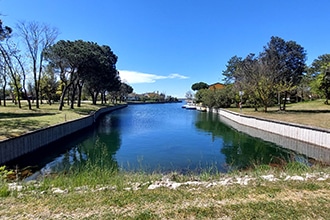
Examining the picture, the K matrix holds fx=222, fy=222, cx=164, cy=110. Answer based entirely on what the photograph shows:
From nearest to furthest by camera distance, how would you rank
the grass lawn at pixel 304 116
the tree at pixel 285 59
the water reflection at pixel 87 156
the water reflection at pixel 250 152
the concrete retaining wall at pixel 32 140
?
1. the water reflection at pixel 87 156
2. the concrete retaining wall at pixel 32 140
3. the water reflection at pixel 250 152
4. the grass lawn at pixel 304 116
5. the tree at pixel 285 59

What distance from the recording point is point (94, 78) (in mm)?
32094

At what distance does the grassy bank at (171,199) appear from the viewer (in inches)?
133

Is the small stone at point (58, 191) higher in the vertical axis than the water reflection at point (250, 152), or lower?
higher

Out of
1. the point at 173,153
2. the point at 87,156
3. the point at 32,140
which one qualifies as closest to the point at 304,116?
the point at 173,153

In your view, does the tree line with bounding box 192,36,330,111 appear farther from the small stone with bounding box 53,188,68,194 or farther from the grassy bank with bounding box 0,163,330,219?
the small stone with bounding box 53,188,68,194

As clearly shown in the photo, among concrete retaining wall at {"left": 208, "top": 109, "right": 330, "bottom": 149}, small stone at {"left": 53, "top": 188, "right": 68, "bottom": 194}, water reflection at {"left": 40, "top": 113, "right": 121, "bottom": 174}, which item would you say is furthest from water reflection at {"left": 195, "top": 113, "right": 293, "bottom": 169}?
small stone at {"left": 53, "top": 188, "right": 68, "bottom": 194}

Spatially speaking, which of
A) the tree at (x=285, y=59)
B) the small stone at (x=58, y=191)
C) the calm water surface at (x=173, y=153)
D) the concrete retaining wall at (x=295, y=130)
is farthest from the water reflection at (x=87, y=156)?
the tree at (x=285, y=59)

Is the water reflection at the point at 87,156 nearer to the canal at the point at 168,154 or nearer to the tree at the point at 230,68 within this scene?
the canal at the point at 168,154

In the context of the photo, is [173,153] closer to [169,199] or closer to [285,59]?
[169,199]

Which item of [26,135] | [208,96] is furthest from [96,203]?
[208,96]

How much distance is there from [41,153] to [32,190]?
8.70m

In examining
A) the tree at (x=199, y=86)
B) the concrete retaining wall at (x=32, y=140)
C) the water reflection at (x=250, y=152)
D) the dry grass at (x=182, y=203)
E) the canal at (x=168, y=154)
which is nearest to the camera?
the dry grass at (x=182, y=203)

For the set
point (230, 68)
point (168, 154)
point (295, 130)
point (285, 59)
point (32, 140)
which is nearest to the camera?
point (32, 140)

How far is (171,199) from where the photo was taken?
3967 millimetres
